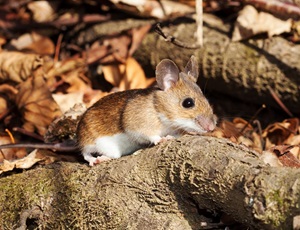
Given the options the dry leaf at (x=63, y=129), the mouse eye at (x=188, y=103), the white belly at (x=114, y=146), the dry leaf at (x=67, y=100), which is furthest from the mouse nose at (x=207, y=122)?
the dry leaf at (x=67, y=100)

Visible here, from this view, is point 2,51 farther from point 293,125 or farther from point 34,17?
point 293,125

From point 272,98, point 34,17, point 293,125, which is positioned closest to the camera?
point 293,125

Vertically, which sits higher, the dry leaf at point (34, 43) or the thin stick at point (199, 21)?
the thin stick at point (199, 21)

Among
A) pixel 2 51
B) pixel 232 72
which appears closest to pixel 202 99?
pixel 232 72

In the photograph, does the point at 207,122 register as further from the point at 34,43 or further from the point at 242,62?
the point at 34,43

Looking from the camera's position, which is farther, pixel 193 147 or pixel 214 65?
pixel 214 65

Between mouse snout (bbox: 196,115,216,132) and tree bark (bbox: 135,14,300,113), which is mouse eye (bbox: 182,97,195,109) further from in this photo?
tree bark (bbox: 135,14,300,113)

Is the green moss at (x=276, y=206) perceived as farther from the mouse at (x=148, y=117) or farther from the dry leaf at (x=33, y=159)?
the dry leaf at (x=33, y=159)
